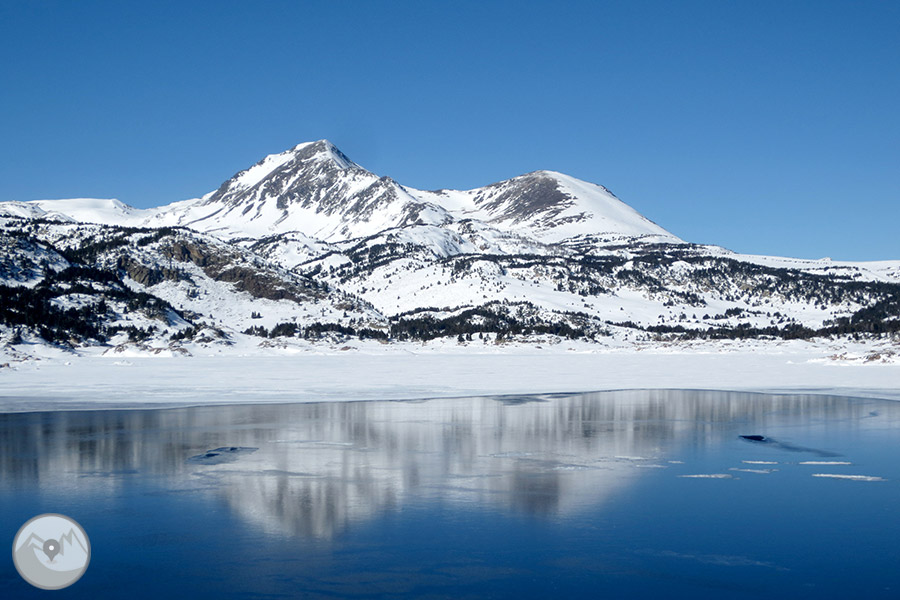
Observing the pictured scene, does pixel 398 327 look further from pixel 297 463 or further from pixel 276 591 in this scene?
pixel 276 591

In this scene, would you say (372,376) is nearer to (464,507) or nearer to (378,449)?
(378,449)

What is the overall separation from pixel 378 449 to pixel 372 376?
3027 cm

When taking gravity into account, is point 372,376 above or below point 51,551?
above

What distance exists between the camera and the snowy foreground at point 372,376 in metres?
41.1

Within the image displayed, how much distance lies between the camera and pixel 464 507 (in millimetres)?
17016

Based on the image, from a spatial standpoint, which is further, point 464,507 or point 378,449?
point 378,449

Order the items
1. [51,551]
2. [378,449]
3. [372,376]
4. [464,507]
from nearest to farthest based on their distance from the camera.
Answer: [51,551], [464,507], [378,449], [372,376]

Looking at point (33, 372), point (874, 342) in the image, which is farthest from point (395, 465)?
point (874, 342)

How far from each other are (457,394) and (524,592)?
3070 centimetres

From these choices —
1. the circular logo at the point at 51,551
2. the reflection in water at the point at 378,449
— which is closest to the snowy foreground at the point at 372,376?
the reflection in water at the point at 378,449

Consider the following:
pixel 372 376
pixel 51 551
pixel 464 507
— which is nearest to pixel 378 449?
pixel 464 507

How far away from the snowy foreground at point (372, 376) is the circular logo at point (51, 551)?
22.3 metres

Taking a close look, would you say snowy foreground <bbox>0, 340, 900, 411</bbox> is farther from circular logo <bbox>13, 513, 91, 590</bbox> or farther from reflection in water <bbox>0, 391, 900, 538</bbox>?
circular logo <bbox>13, 513, 91, 590</bbox>

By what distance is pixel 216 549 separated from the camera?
46.6 feet
